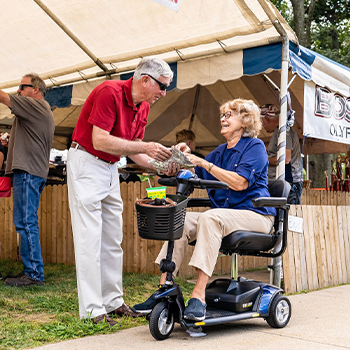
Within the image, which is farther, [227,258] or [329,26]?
[329,26]

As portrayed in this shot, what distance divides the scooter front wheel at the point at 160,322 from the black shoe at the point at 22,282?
90.0 inches

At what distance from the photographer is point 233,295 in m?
3.40

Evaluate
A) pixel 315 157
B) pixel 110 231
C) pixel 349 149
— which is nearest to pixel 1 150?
pixel 110 231

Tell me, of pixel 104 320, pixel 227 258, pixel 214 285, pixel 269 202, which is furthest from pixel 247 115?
pixel 227 258

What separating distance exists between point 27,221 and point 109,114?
2050mm

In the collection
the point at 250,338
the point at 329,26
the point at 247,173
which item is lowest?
the point at 250,338

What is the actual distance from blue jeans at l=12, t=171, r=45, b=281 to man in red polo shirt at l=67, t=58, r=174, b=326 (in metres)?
1.52

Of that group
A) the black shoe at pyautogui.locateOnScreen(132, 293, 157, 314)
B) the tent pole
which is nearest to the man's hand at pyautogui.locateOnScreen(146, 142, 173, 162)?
the black shoe at pyautogui.locateOnScreen(132, 293, 157, 314)

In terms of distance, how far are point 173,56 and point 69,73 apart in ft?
5.65

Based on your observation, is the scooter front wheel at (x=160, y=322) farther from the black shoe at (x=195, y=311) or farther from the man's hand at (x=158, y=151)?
the man's hand at (x=158, y=151)

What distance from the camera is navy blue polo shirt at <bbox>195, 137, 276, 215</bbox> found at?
3.61 meters

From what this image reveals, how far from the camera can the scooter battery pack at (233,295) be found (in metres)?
3.36

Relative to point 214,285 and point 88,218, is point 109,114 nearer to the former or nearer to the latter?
point 88,218

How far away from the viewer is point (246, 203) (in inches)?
143
